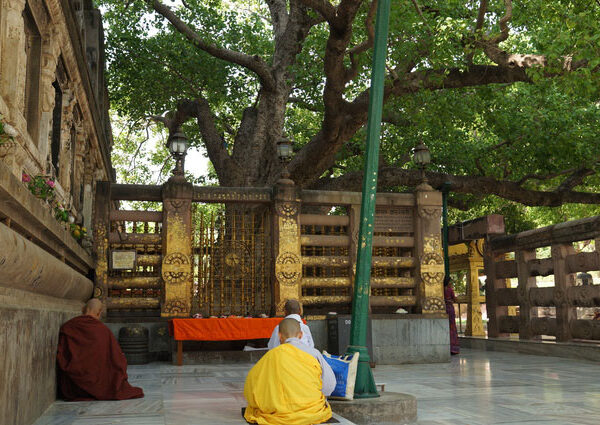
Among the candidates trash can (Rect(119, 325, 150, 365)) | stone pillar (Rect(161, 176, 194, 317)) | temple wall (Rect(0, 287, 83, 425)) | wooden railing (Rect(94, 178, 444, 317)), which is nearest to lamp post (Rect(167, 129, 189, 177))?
stone pillar (Rect(161, 176, 194, 317))

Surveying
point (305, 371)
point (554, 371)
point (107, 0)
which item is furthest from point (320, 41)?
point (305, 371)

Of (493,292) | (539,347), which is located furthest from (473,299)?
(539,347)

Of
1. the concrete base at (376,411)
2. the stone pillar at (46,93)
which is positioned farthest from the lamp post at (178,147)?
the concrete base at (376,411)

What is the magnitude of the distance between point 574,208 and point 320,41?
12.7 m

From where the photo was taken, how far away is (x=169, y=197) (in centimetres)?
1211

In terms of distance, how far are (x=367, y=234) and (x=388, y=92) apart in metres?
7.27

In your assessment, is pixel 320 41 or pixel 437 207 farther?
pixel 320 41

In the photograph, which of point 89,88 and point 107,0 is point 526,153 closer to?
point 89,88

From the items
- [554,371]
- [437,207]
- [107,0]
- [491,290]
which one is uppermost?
[107,0]

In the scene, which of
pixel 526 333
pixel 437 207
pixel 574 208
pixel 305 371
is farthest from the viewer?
pixel 574 208

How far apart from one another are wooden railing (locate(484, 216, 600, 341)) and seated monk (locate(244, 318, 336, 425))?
9140mm

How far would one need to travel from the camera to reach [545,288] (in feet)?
47.1

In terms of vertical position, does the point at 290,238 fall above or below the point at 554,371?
above

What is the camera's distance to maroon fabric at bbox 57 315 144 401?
703 centimetres
